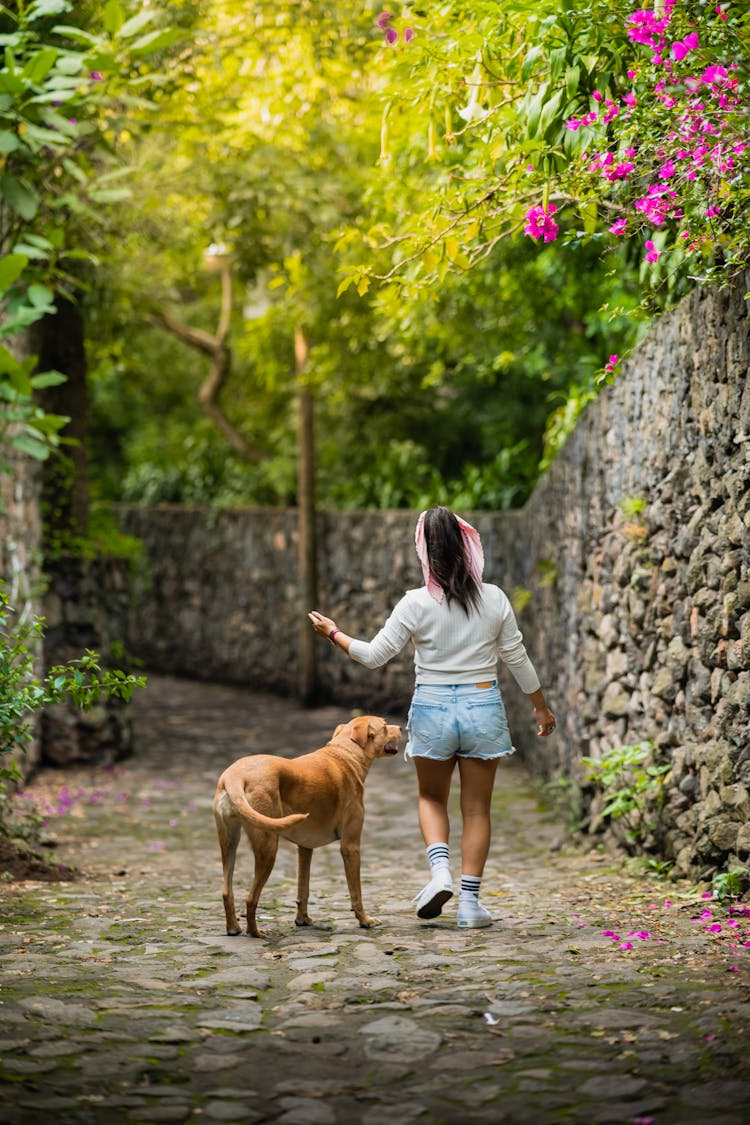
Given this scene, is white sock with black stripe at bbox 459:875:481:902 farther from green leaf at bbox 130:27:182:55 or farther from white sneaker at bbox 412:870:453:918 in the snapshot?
green leaf at bbox 130:27:182:55

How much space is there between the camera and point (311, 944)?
17.8 ft

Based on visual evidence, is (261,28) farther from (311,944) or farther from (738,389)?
(311,944)

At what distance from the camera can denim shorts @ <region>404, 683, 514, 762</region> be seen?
19.1 feet

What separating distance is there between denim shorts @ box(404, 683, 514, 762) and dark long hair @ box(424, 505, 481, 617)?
36 centimetres

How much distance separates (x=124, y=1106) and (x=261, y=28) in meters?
11.6

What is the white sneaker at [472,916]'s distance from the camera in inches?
225

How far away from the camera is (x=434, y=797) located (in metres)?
6.01

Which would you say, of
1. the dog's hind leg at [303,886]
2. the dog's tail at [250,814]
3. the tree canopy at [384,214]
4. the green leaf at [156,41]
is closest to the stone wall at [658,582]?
the tree canopy at [384,214]

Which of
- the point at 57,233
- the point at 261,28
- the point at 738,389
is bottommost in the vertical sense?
the point at 738,389

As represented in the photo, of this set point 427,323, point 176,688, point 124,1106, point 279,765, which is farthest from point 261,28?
point 124,1106

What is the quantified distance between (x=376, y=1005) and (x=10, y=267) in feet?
12.5

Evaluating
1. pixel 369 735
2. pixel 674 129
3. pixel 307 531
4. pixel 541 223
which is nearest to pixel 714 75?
pixel 674 129

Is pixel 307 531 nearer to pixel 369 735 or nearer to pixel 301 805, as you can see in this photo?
pixel 369 735

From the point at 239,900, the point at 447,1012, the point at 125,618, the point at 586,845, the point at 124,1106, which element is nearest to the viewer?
the point at 124,1106
